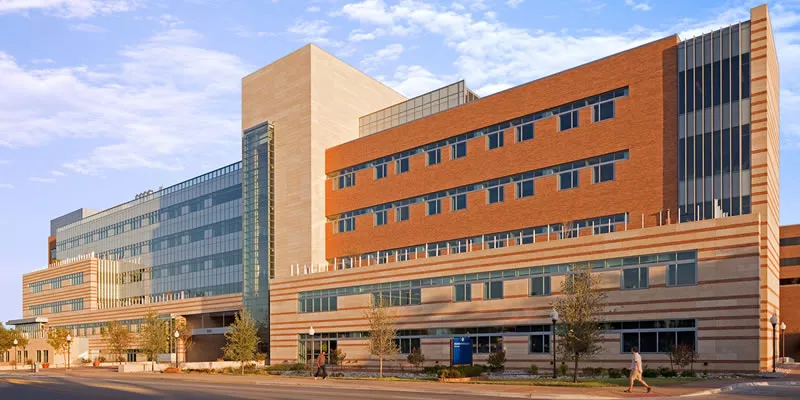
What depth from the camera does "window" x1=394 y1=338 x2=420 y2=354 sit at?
55.2 m

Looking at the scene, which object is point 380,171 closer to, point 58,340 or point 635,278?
point 635,278

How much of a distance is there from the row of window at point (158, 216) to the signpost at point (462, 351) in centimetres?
4160

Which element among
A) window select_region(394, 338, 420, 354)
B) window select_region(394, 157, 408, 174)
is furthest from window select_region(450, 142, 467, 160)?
window select_region(394, 338, 420, 354)

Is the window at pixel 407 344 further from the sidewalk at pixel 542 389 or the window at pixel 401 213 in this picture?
the sidewalk at pixel 542 389

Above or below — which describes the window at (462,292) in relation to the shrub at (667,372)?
above

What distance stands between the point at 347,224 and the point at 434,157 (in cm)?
1147

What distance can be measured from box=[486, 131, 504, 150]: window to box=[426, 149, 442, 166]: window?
5.20 metres

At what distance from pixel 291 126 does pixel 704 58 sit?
38.3 metres

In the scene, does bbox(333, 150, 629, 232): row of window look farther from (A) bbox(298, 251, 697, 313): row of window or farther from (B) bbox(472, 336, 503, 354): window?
(B) bbox(472, 336, 503, 354): window

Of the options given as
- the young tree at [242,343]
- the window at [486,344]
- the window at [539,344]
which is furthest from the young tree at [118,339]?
the window at [539,344]

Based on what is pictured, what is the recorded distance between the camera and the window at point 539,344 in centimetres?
4712

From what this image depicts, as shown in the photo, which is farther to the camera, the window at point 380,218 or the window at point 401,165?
the window at point 380,218

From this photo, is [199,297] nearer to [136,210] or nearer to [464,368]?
[136,210]

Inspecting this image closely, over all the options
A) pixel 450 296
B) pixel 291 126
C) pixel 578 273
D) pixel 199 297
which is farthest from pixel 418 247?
pixel 199 297
